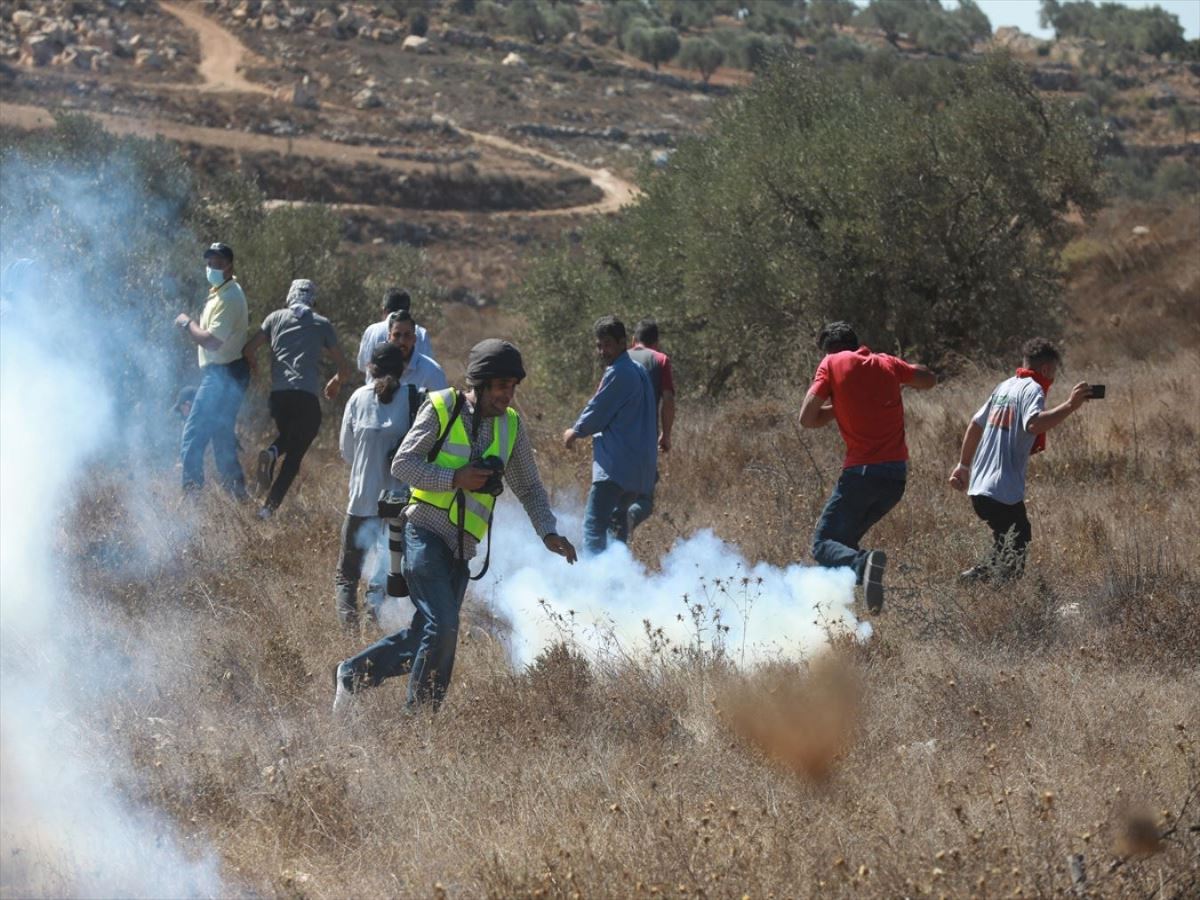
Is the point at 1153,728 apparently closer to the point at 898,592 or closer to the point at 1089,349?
the point at 898,592

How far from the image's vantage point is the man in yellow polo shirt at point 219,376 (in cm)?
946

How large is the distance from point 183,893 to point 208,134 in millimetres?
55949

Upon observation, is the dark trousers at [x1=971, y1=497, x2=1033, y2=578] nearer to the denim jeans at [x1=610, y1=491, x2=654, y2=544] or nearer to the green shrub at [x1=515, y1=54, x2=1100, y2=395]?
the denim jeans at [x1=610, y1=491, x2=654, y2=544]

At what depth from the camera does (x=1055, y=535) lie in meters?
8.76

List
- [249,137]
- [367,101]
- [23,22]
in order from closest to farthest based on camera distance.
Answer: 1. [249,137]
2. [23,22]
3. [367,101]

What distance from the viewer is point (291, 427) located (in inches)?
374

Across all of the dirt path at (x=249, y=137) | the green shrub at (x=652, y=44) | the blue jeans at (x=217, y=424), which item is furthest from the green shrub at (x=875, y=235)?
the green shrub at (x=652, y=44)

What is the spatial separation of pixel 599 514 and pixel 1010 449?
2.32 meters

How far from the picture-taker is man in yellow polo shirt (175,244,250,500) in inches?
372

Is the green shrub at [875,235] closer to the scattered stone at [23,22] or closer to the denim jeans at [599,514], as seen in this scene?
the denim jeans at [599,514]

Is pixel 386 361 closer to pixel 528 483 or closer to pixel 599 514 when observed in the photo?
pixel 599 514

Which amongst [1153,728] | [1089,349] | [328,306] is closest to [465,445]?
[1153,728]

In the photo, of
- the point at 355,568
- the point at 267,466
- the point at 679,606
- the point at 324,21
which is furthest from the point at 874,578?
the point at 324,21

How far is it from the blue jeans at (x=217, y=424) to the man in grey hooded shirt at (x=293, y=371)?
0.20m
